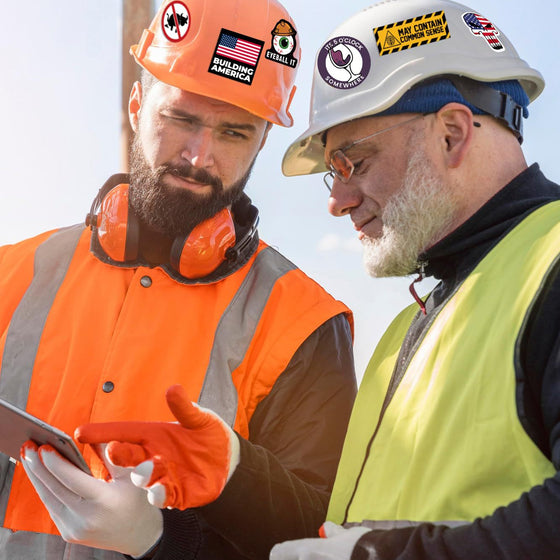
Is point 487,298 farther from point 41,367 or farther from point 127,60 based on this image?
point 127,60

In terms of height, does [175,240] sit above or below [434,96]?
below

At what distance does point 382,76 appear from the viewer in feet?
8.41

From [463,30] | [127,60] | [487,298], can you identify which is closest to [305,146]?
A: [463,30]

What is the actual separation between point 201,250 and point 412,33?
41.2 inches

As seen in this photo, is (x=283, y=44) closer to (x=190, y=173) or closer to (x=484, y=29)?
(x=190, y=173)

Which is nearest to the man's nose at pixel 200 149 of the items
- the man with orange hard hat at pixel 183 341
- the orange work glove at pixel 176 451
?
the man with orange hard hat at pixel 183 341

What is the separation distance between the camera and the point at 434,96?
96.3 inches

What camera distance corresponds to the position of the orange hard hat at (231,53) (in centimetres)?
306

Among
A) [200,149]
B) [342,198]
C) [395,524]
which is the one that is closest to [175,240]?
[200,149]

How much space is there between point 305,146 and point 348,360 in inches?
32.4

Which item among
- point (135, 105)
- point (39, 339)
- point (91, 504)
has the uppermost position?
point (135, 105)

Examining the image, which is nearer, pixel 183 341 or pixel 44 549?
pixel 44 549

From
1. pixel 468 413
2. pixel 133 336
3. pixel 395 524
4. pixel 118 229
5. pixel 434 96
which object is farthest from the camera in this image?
pixel 118 229

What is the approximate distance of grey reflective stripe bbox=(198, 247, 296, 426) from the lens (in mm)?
2734
